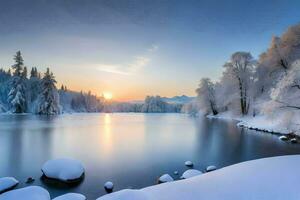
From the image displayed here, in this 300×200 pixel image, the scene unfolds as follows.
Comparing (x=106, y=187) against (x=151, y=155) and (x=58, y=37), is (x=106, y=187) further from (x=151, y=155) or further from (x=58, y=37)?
(x=58, y=37)

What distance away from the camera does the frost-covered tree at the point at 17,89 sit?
157 ft

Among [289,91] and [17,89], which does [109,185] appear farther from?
[17,89]

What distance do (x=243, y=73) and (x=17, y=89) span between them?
162ft

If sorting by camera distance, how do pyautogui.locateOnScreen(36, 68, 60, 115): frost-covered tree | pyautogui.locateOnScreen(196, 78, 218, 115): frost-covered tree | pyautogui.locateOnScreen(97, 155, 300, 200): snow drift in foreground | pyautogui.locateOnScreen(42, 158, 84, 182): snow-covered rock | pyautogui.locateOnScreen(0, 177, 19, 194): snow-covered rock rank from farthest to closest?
pyautogui.locateOnScreen(36, 68, 60, 115): frost-covered tree, pyautogui.locateOnScreen(196, 78, 218, 115): frost-covered tree, pyautogui.locateOnScreen(42, 158, 84, 182): snow-covered rock, pyautogui.locateOnScreen(0, 177, 19, 194): snow-covered rock, pyautogui.locateOnScreen(97, 155, 300, 200): snow drift in foreground

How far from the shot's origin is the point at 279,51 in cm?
2586

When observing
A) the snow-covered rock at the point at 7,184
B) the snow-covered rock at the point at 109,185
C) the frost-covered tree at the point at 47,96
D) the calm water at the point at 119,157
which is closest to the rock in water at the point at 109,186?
the snow-covered rock at the point at 109,185

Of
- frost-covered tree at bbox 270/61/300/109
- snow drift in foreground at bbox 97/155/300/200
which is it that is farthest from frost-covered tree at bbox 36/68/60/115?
snow drift in foreground at bbox 97/155/300/200

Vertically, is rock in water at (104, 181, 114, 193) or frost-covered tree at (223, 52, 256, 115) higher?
frost-covered tree at (223, 52, 256, 115)

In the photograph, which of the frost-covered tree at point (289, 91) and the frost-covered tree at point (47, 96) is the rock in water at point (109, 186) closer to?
the frost-covered tree at point (289, 91)

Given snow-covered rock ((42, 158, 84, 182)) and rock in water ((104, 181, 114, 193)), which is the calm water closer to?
rock in water ((104, 181, 114, 193))

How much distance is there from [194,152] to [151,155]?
9.54 ft

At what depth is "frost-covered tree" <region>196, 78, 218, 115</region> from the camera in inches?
1861

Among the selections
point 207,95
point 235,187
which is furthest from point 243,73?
point 235,187

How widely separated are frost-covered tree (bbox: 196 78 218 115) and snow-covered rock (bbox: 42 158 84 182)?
42336 mm
